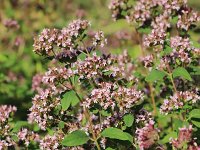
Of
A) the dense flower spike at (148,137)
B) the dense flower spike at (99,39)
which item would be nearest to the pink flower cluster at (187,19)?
the dense flower spike at (99,39)

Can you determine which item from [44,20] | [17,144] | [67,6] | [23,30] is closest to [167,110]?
[17,144]

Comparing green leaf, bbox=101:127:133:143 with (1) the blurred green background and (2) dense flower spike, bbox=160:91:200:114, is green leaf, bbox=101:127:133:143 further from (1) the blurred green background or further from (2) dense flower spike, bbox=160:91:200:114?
(1) the blurred green background

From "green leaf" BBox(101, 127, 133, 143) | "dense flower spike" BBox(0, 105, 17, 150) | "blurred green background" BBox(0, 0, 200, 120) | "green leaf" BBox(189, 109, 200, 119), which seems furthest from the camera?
"blurred green background" BBox(0, 0, 200, 120)

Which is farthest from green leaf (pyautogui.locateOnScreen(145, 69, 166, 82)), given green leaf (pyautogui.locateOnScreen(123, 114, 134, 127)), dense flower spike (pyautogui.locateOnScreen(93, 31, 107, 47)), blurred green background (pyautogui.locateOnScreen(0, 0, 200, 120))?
blurred green background (pyautogui.locateOnScreen(0, 0, 200, 120))

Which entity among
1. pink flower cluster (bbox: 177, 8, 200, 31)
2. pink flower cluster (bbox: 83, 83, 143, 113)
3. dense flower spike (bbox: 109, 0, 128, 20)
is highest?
dense flower spike (bbox: 109, 0, 128, 20)

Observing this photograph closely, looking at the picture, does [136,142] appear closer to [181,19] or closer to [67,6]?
[181,19]

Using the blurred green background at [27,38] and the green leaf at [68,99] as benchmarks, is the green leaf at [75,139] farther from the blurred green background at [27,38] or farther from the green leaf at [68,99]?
the blurred green background at [27,38]

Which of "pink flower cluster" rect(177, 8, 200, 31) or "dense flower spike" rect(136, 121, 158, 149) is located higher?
"pink flower cluster" rect(177, 8, 200, 31)

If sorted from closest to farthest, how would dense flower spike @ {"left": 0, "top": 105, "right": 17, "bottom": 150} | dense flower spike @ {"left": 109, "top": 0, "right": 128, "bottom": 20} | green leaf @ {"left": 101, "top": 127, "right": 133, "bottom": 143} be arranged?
green leaf @ {"left": 101, "top": 127, "right": 133, "bottom": 143}
dense flower spike @ {"left": 0, "top": 105, "right": 17, "bottom": 150}
dense flower spike @ {"left": 109, "top": 0, "right": 128, "bottom": 20}
